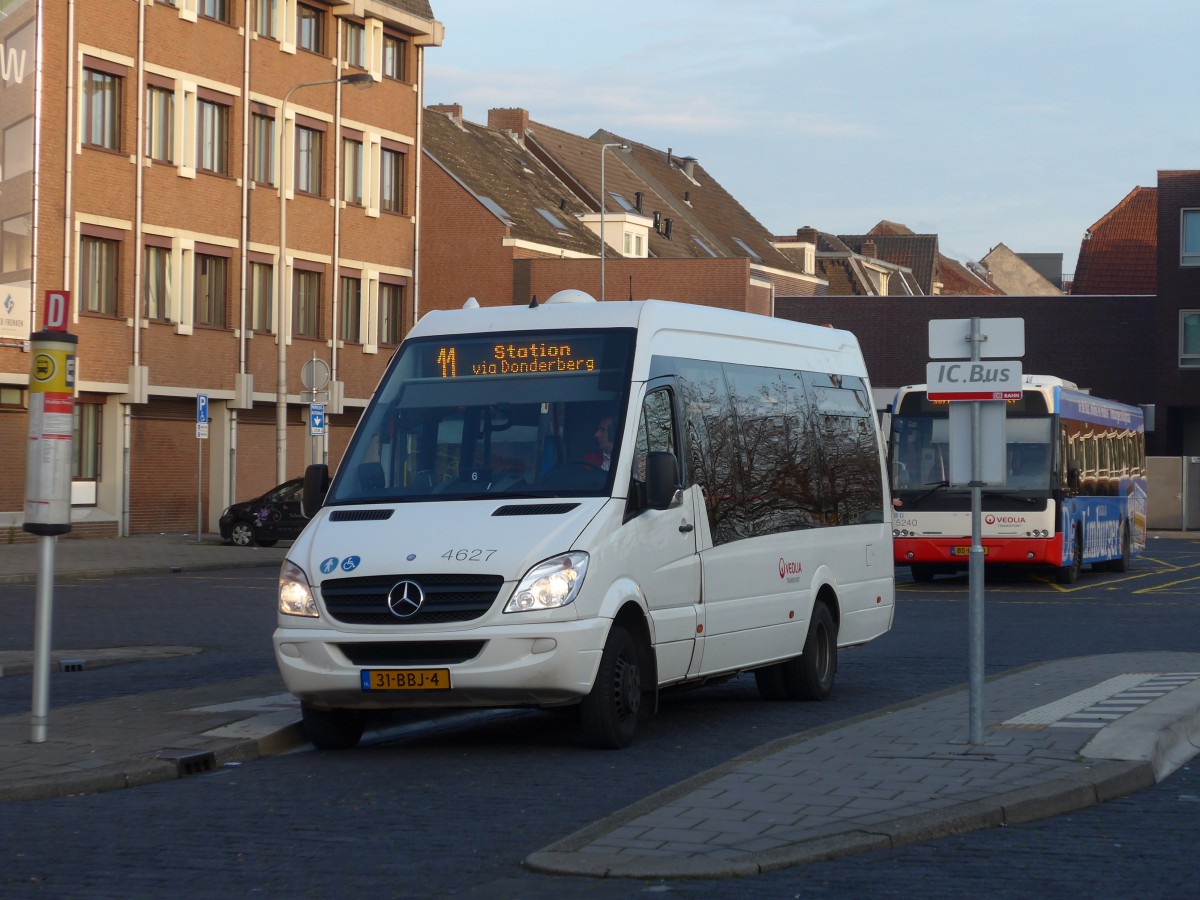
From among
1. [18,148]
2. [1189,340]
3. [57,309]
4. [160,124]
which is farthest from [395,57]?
[57,309]

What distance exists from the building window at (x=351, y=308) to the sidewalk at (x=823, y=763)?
36.7 metres

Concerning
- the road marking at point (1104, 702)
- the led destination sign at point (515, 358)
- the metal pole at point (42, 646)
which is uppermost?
the led destination sign at point (515, 358)

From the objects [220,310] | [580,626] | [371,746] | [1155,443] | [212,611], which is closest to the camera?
[580,626]

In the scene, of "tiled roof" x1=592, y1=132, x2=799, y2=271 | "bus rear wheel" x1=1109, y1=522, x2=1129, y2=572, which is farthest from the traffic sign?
"tiled roof" x1=592, y1=132, x2=799, y2=271

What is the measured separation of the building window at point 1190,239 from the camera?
62.8 m

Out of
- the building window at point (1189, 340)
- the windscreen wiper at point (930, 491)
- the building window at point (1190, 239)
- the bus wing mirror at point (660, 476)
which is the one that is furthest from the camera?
the building window at point (1189, 340)

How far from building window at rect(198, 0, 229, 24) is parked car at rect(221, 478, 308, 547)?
478 inches

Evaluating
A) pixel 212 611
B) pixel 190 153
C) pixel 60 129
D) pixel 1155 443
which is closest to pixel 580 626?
pixel 212 611

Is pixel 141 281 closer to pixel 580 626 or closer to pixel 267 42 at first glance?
pixel 267 42

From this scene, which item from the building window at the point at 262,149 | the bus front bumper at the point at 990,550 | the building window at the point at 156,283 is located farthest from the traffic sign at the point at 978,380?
the building window at the point at 262,149

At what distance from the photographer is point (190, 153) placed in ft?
143

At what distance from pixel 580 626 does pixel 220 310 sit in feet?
119

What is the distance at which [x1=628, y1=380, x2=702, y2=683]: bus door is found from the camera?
10.9 meters

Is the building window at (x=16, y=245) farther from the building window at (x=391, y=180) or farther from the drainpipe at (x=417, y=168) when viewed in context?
the drainpipe at (x=417, y=168)
